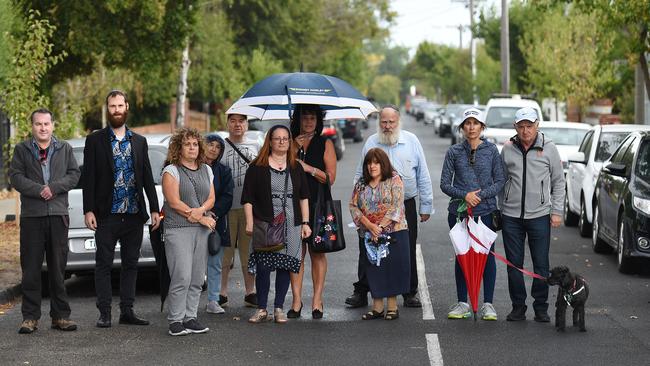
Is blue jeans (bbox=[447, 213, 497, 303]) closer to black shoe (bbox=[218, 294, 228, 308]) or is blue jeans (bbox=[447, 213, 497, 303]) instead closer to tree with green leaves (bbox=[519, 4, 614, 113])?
black shoe (bbox=[218, 294, 228, 308])

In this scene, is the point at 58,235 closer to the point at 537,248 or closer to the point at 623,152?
the point at 537,248

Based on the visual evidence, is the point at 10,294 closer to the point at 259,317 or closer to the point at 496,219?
the point at 259,317

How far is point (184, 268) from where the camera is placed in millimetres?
10000

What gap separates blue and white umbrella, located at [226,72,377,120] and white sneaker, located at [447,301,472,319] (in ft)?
6.35

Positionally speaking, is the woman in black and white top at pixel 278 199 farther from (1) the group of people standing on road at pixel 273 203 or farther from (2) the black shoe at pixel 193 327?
(2) the black shoe at pixel 193 327

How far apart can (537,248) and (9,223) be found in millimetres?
10315

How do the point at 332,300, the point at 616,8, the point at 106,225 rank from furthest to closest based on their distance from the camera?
the point at 616,8, the point at 332,300, the point at 106,225

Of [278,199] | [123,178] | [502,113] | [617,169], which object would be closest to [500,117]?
[502,113]

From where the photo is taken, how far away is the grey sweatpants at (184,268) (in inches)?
393

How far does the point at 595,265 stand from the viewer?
47.3 feet

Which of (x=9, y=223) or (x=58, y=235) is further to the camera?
(x=9, y=223)

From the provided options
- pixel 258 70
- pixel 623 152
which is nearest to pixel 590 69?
pixel 258 70

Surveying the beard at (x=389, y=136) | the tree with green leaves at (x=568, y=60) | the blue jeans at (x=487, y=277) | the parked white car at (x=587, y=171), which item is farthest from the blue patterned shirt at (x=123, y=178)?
the tree with green leaves at (x=568, y=60)

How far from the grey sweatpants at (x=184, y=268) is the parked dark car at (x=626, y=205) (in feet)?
17.5
